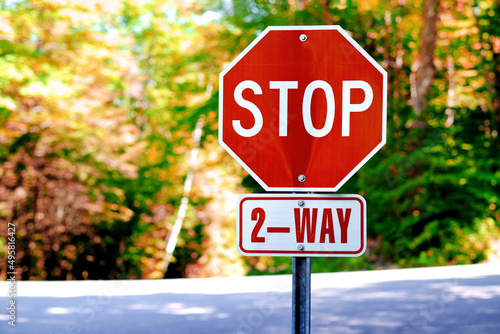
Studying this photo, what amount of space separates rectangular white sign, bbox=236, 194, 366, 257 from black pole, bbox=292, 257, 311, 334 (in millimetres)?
40

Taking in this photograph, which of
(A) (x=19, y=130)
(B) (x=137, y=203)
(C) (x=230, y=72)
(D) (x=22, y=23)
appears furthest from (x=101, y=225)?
(C) (x=230, y=72)

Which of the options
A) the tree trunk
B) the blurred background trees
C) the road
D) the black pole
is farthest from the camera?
the tree trunk

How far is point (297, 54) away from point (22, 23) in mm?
9752

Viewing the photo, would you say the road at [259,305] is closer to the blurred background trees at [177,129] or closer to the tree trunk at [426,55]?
the blurred background trees at [177,129]

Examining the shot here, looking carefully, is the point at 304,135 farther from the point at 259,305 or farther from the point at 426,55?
the point at 426,55

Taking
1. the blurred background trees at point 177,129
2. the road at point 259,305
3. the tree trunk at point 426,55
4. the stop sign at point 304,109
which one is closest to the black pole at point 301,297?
the stop sign at point 304,109

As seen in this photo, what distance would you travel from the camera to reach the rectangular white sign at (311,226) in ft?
6.03

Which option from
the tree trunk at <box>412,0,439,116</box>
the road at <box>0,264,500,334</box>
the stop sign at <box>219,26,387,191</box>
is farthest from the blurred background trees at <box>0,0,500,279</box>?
the stop sign at <box>219,26,387,191</box>

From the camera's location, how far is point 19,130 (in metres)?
11.7

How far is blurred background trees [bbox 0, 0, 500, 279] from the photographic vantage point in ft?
32.5

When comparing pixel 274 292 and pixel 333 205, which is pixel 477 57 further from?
pixel 333 205

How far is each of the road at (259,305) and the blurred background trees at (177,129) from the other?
3.29 metres

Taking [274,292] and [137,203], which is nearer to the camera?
[274,292]

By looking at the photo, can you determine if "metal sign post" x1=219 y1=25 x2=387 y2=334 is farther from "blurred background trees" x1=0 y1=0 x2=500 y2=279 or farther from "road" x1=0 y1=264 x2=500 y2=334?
"blurred background trees" x1=0 y1=0 x2=500 y2=279
